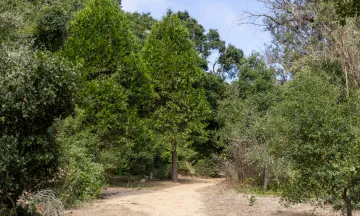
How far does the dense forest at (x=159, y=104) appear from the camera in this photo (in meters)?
8.51

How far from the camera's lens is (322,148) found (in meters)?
9.66

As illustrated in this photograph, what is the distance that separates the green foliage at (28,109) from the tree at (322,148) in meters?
5.20

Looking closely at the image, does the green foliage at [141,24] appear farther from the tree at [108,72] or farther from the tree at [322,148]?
the tree at [322,148]

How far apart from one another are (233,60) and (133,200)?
2597 centimetres

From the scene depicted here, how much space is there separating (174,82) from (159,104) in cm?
156

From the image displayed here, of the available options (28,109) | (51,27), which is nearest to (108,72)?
(51,27)

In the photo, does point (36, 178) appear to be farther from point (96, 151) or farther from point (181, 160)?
point (181, 160)

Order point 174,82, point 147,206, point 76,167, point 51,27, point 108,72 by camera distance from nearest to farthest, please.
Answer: point 147,206 → point 76,167 → point 108,72 → point 51,27 → point 174,82

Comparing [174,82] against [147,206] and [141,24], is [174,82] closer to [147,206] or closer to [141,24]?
[147,206]

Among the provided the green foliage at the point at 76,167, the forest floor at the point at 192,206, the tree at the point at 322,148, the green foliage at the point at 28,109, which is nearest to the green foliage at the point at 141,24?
the green foliage at the point at 76,167

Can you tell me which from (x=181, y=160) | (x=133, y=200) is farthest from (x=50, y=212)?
(x=181, y=160)

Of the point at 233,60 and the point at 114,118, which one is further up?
the point at 233,60

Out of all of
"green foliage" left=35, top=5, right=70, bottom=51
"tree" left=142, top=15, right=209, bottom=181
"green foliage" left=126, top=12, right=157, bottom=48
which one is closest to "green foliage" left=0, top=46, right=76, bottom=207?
"green foliage" left=35, top=5, right=70, bottom=51

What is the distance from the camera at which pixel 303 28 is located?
70.3ft
